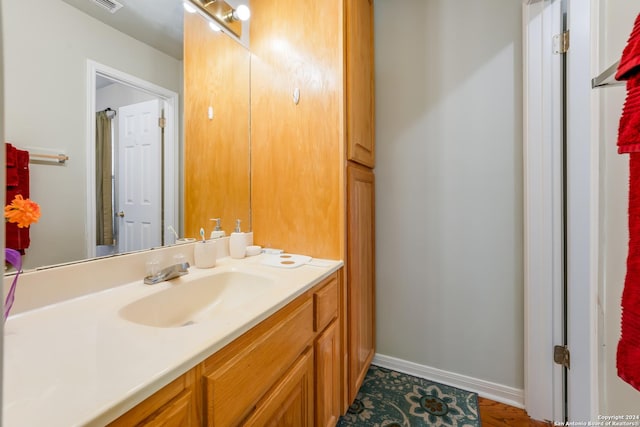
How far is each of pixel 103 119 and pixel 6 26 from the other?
0.89 feet

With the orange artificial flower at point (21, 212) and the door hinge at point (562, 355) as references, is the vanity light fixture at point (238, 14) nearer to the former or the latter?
the orange artificial flower at point (21, 212)

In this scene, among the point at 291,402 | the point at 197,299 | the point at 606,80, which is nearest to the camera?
the point at 606,80

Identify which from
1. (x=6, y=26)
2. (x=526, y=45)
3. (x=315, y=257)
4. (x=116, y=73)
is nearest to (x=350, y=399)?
(x=315, y=257)

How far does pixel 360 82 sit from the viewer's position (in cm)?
143

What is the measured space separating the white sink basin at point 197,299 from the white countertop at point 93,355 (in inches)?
1.8

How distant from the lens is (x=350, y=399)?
1.34 m

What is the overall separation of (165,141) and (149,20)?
445mm

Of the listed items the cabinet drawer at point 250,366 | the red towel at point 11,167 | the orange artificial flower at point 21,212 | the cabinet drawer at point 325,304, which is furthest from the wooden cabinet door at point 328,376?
the red towel at point 11,167

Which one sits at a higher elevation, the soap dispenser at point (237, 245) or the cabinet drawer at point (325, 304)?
the soap dispenser at point (237, 245)

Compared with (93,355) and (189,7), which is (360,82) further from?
(93,355)

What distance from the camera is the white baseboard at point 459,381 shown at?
56.2 inches

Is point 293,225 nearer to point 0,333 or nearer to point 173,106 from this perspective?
point 173,106

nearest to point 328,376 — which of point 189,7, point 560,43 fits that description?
point 189,7

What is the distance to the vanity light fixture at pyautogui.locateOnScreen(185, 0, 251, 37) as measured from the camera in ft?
3.94
